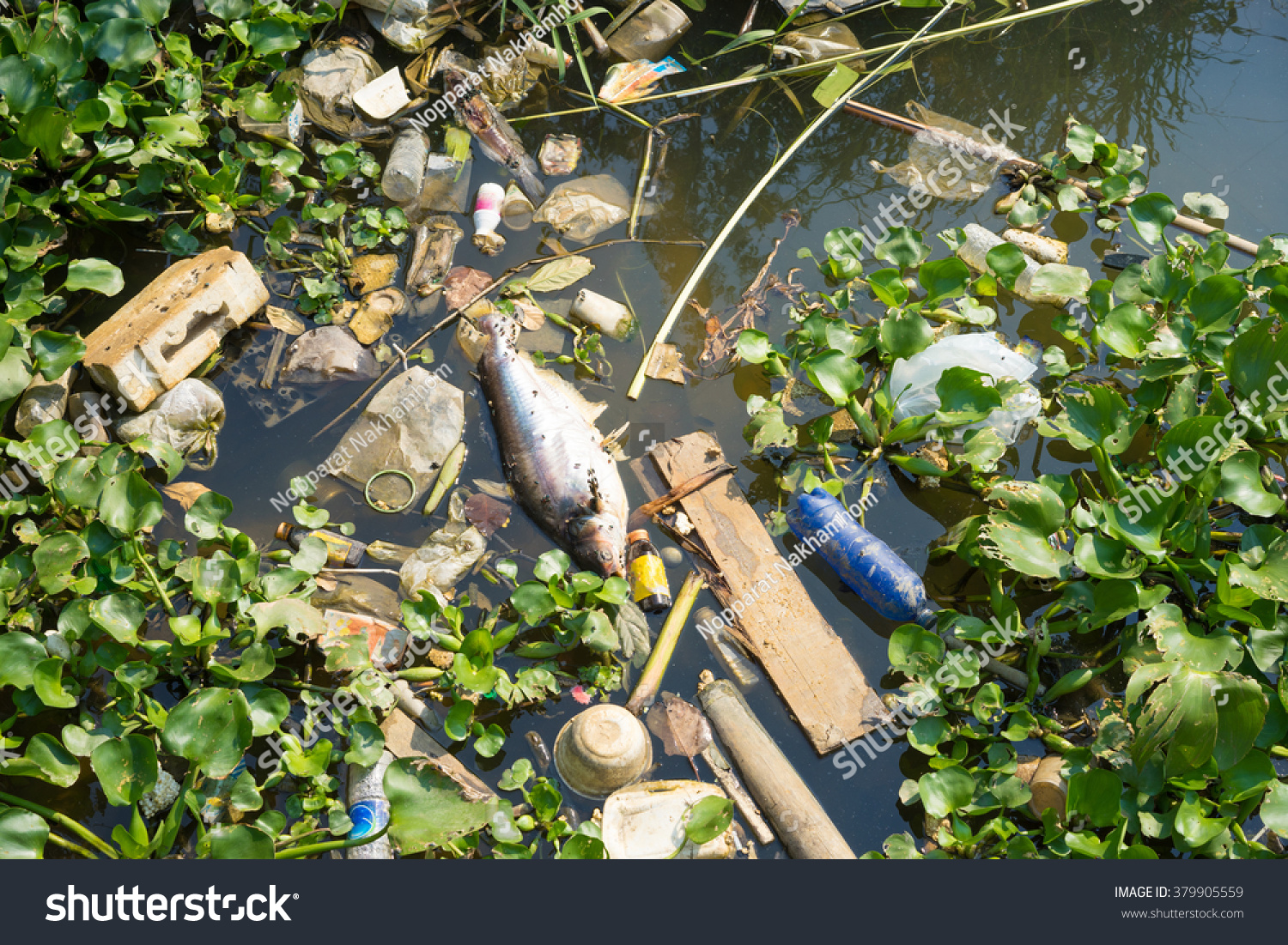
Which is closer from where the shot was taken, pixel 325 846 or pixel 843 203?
pixel 325 846

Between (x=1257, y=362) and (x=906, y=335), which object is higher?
(x=1257, y=362)

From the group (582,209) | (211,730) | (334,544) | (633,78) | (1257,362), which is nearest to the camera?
(211,730)

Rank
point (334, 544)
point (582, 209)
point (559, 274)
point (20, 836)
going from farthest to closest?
point (582, 209)
point (559, 274)
point (334, 544)
point (20, 836)

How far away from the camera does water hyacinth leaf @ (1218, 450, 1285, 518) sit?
2350 mm

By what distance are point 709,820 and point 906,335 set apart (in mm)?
1787

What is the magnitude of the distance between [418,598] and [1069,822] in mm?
2177

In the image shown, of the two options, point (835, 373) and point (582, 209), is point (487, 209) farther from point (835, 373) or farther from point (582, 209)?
point (835, 373)

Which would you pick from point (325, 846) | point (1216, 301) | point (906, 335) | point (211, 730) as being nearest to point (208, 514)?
point (211, 730)

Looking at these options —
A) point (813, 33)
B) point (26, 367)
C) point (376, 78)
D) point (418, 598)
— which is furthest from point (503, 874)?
point (813, 33)

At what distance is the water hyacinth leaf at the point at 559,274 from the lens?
335cm

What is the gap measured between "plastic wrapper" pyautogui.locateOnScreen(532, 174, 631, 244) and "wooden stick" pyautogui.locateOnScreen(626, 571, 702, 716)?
1642mm

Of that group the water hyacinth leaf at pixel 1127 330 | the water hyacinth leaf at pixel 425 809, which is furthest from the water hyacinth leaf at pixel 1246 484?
the water hyacinth leaf at pixel 425 809

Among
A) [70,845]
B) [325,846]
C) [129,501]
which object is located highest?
[129,501]

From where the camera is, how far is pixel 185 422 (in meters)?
2.95
